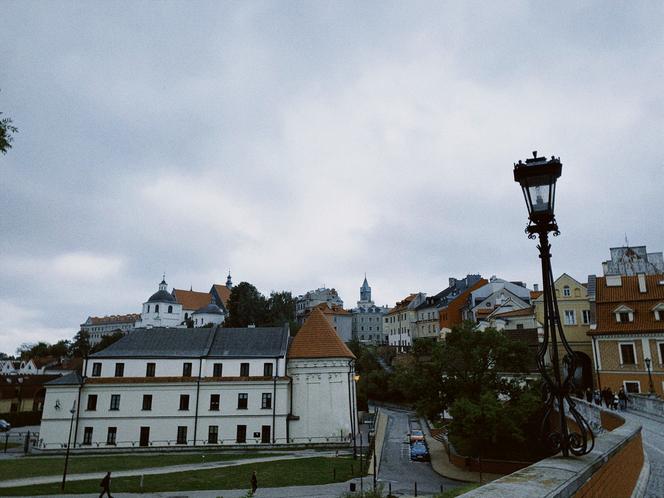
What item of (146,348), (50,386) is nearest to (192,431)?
(146,348)

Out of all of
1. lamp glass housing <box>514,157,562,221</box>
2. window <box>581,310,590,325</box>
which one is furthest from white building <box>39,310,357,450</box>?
lamp glass housing <box>514,157,562,221</box>

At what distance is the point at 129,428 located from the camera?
39406 millimetres

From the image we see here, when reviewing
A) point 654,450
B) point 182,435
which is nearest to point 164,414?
point 182,435

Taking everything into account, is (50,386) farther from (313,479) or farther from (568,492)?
(568,492)

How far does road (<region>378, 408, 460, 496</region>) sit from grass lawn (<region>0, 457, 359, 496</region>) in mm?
2319

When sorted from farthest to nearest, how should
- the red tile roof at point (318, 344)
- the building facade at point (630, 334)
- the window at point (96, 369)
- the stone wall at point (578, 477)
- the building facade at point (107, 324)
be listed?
1. the building facade at point (107, 324)
2. the red tile roof at point (318, 344)
3. the window at point (96, 369)
4. the building facade at point (630, 334)
5. the stone wall at point (578, 477)

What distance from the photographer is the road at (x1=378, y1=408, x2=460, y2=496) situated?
81.8 feet

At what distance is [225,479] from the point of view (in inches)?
1008

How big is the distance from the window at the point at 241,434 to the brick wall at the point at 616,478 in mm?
34235

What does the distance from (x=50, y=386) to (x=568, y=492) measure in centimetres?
4598

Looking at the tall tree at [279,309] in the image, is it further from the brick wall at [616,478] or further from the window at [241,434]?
the brick wall at [616,478]

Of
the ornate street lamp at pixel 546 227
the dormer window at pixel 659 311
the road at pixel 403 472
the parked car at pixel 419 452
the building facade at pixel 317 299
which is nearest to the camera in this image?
the ornate street lamp at pixel 546 227

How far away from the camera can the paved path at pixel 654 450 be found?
384 inches

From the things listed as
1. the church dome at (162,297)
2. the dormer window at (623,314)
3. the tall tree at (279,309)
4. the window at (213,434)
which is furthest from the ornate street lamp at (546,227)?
the church dome at (162,297)
